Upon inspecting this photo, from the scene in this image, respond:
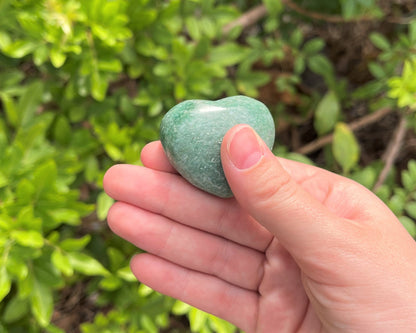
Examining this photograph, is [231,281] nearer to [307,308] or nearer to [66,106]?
[307,308]

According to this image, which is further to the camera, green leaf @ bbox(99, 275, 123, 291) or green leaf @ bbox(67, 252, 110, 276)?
green leaf @ bbox(99, 275, 123, 291)

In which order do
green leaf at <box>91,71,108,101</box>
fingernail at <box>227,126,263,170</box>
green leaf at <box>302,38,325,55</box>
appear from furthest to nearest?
1. green leaf at <box>302,38,325,55</box>
2. green leaf at <box>91,71,108,101</box>
3. fingernail at <box>227,126,263,170</box>

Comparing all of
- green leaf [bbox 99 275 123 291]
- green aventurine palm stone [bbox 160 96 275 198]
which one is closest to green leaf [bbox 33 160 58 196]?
green aventurine palm stone [bbox 160 96 275 198]

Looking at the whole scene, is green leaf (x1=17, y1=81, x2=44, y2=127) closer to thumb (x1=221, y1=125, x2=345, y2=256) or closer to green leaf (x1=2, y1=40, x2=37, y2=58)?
green leaf (x1=2, y1=40, x2=37, y2=58)

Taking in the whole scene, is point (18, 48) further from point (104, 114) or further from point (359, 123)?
point (359, 123)

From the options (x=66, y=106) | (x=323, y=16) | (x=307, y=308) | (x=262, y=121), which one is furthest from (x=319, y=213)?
(x=323, y=16)

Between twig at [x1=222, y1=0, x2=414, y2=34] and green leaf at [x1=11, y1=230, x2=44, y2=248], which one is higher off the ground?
twig at [x1=222, y1=0, x2=414, y2=34]

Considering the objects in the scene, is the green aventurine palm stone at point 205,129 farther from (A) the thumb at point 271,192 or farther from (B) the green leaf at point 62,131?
(B) the green leaf at point 62,131

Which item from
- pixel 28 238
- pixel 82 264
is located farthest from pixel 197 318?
pixel 28 238
